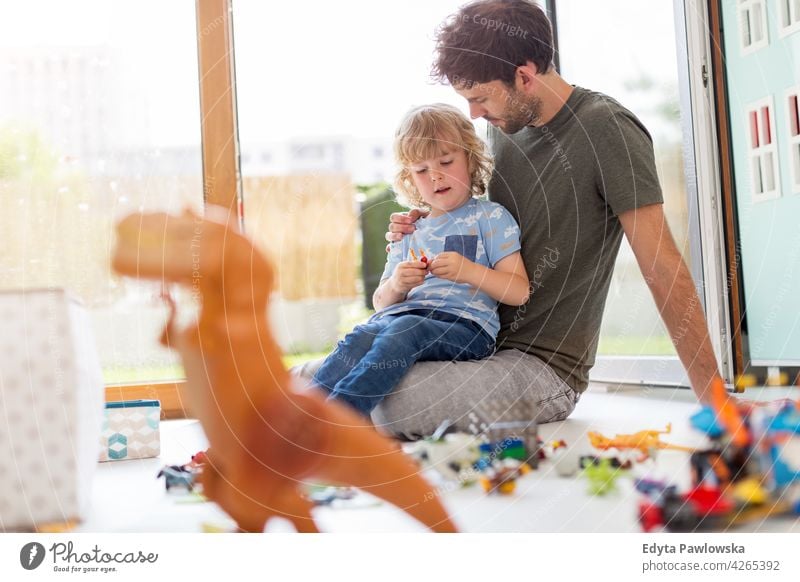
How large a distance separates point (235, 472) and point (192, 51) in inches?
19.1

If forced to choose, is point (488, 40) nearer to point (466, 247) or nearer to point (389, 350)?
point (466, 247)

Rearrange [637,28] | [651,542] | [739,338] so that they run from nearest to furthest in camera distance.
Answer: [651,542]
[739,338]
[637,28]

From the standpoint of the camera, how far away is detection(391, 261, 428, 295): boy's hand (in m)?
0.98

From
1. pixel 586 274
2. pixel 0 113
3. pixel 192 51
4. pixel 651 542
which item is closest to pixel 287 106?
pixel 192 51

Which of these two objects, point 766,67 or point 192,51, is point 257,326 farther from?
point 766,67

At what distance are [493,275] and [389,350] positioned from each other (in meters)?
0.17

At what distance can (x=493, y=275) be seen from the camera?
99 centimetres

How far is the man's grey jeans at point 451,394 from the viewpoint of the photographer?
965mm

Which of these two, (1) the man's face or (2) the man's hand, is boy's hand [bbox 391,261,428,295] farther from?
(1) the man's face

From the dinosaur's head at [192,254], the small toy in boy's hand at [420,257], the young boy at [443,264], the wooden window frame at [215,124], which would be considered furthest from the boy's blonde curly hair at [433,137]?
the dinosaur's head at [192,254]

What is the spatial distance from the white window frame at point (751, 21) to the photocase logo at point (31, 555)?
117cm

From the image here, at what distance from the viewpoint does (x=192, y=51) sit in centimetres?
88

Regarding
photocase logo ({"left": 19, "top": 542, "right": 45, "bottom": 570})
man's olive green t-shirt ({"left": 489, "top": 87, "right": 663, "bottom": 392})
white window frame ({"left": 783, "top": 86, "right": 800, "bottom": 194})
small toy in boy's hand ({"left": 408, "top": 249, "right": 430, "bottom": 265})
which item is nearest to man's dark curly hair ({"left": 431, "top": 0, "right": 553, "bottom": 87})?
man's olive green t-shirt ({"left": 489, "top": 87, "right": 663, "bottom": 392})

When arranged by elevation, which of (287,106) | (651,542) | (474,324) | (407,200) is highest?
(287,106)
